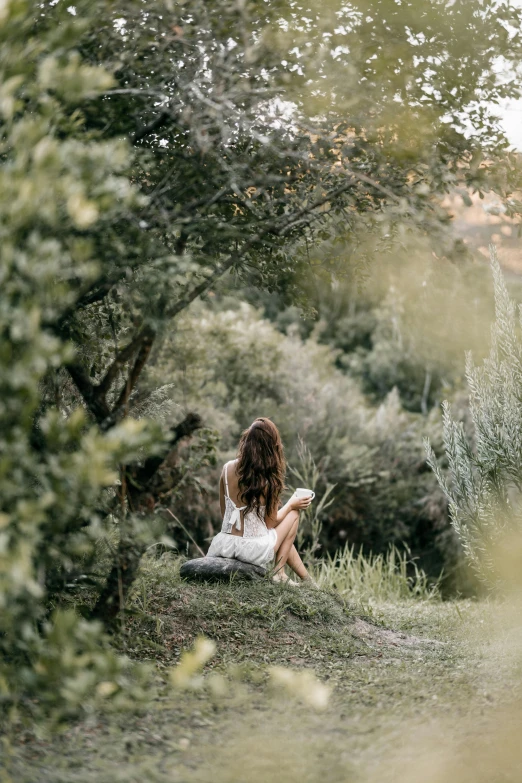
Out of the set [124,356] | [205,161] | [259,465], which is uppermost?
[205,161]

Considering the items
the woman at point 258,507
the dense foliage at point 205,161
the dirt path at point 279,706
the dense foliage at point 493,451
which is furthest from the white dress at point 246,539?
the dense foliage at point 205,161

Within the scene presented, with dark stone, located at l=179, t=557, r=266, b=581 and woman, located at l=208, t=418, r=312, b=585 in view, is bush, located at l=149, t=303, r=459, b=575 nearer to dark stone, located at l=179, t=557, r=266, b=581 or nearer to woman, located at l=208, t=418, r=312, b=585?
woman, located at l=208, t=418, r=312, b=585

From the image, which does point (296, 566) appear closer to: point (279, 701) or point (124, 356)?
point (279, 701)

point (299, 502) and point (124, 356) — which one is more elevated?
point (124, 356)

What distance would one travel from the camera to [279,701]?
3127mm

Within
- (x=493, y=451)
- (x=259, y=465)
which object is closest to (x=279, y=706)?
(x=493, y=451)

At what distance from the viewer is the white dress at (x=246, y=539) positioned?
5340mm

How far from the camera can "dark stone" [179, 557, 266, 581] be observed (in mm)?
4992

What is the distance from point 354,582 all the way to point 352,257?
349cm

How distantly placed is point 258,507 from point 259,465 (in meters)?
0.33

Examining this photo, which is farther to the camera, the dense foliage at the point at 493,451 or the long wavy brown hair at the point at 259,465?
the long wavy brown hair at the point at 259,465

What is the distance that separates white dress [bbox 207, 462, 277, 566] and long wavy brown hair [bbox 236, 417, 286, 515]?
0.28 feet

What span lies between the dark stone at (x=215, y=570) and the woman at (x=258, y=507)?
28 cm

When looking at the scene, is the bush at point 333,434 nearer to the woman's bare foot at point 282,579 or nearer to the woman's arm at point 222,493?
the woman's arm at point 222,493
